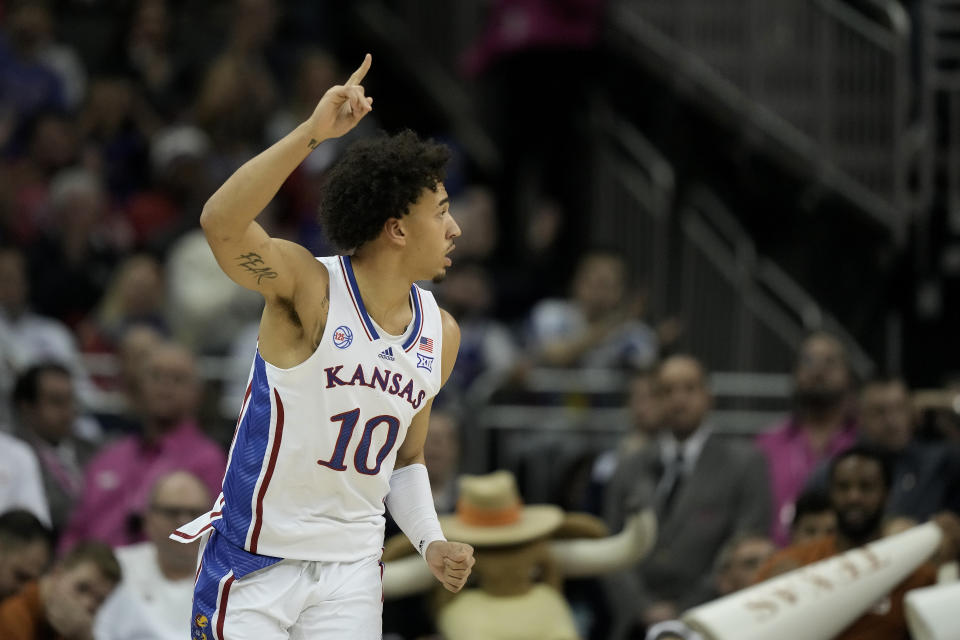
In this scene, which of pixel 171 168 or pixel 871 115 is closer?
pixel 871 115

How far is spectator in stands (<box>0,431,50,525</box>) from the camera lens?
7.98 m

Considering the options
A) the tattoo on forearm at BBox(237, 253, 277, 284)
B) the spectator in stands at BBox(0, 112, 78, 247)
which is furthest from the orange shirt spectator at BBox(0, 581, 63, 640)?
the spectator in stands at BBox(0, 112, 78, 247)

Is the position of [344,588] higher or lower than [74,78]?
lower

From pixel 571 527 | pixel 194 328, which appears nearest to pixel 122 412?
pixel 194 328

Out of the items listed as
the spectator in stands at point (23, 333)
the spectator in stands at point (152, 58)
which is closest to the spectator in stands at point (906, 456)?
the spectator in stands at point (23, 333)

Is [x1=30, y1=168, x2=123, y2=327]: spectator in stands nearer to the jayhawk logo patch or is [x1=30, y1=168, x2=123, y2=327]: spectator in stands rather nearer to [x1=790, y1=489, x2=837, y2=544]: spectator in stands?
[x1=790, y1=489, x2=837, y2=544]: spectator in stands

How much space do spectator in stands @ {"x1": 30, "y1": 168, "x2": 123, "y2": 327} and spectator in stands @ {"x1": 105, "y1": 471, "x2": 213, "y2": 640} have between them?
376 cm

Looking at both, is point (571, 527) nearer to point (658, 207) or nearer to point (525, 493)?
point (525, 493)

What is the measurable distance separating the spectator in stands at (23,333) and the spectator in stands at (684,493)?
369 cm

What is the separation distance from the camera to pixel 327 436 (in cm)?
460

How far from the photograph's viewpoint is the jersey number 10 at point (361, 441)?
15.1ft

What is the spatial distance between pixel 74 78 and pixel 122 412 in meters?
3.89

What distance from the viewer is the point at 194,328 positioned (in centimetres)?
1041

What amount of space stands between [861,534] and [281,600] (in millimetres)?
3101
